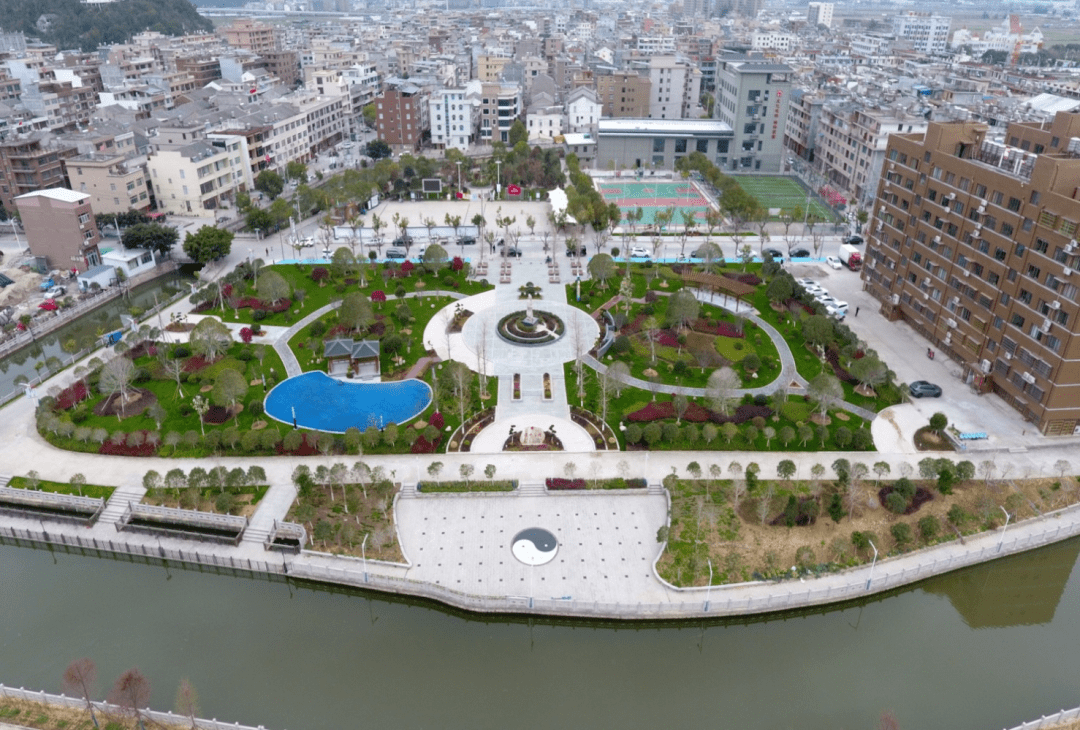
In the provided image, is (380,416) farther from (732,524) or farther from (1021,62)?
(1021,62)

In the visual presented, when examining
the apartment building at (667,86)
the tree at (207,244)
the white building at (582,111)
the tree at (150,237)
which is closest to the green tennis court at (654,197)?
the white building at (582,111)

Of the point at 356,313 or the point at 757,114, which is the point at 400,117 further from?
the point at 356,313

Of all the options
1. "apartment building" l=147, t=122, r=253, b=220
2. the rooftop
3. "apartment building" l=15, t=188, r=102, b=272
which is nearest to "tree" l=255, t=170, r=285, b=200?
"apartment building" l=147, t=122, r=253, b=220

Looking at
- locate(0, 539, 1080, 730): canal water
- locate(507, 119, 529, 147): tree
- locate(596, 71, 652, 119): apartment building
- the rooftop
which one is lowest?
locate(0, 539, 1080, 730): canal water

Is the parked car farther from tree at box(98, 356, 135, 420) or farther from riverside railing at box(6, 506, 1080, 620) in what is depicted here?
tree at box(98, 356, 135, 420)

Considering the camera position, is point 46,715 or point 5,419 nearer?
point 46,715

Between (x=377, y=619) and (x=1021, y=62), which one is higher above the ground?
(x=1021, y=62)

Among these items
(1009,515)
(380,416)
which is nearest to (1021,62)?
(1009,515)

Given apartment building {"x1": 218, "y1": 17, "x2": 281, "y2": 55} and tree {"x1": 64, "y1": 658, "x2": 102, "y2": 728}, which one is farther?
apartment building {"x1": 218, "y1": 17, "x2": 281, "y2": 55}
